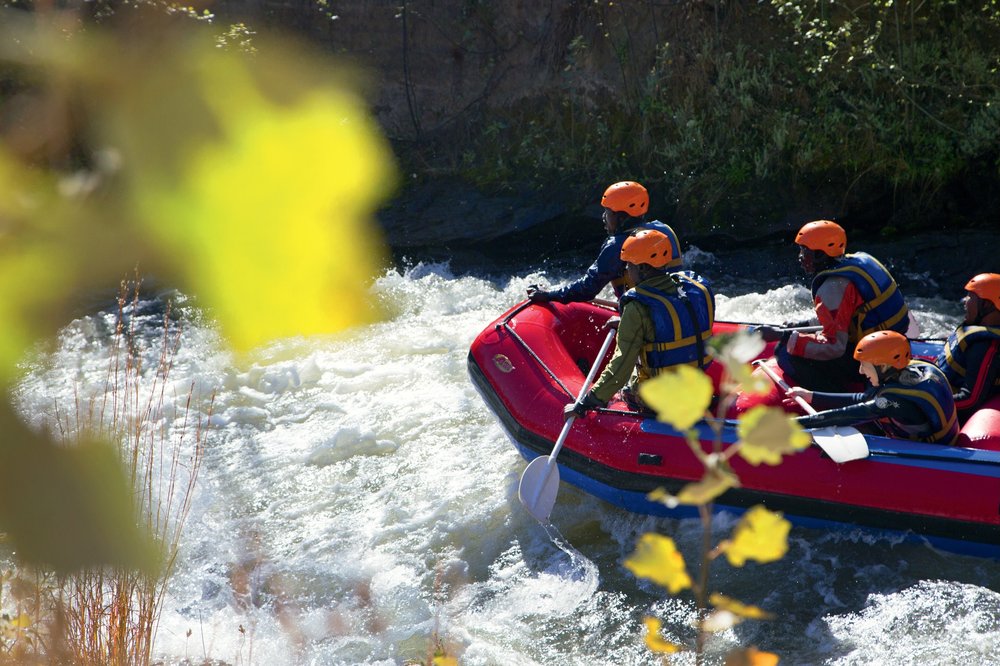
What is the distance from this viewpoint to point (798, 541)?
4.49 meters

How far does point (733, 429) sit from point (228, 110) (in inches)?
304

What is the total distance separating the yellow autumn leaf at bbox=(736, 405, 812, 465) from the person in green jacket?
3429 mm

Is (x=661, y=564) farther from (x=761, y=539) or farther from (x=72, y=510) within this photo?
(x=72, y=510)

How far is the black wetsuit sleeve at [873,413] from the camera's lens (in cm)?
416

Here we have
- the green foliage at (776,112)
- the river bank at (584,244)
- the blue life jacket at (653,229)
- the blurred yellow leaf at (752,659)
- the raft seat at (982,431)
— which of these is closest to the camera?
the blurred yellow leaf at (752,659)

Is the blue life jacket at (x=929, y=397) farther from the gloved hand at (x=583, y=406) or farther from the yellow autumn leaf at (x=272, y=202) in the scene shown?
the yellow autumn leaf at (x=272, y=202)

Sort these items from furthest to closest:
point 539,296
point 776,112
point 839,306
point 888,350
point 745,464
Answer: point 776,112
point 539,296
point 839,306
point 745,464
point 888,350

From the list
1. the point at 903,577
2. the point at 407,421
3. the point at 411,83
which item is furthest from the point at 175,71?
the point at 903,577

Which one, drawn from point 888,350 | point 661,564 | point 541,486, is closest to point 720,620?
point 661,564

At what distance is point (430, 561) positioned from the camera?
4852 mm

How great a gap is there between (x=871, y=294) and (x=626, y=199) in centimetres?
153

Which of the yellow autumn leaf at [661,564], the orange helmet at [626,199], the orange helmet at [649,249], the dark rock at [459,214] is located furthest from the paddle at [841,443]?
the dark rock at [459,214]

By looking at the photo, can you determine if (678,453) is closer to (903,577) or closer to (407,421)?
(903,577)

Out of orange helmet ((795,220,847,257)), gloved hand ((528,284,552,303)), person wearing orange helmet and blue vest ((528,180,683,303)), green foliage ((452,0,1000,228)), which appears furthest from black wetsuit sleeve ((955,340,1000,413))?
green foliage ((452,0,1000,228))
